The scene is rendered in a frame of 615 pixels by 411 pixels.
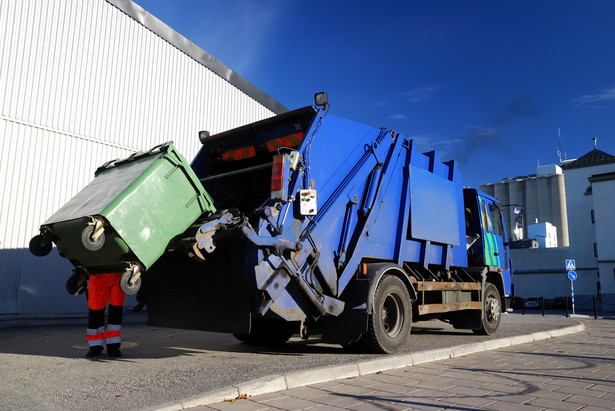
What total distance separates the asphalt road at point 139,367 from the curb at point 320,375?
6.5 inches

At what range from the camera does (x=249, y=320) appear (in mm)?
4617

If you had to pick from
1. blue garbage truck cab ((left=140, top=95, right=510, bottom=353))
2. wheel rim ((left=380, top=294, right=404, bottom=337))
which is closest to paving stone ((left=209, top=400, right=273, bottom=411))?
blue garbage truck cab ((left=140, top=95, right=510, bottom=353))

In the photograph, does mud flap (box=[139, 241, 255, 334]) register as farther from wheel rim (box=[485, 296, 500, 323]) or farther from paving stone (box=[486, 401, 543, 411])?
wheel rim (box=[485, 296, 500, 323])

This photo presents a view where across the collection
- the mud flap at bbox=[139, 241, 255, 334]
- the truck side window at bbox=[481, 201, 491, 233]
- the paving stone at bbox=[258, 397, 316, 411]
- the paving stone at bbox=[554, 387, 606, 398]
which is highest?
the truck side window at bbox=[481, 201, 491, 233]

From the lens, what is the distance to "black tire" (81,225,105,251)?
3967 mm

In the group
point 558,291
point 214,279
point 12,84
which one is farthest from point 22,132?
point 558,291

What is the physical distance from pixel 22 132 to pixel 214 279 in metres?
8.04

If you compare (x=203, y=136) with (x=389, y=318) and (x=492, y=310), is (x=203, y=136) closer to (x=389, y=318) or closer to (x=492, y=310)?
(x=389, y=318)

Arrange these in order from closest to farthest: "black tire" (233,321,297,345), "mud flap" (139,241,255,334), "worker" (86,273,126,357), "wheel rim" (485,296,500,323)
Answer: "mud flap" (139,241,255,334) → "worker" (86,273,126,357) → "black tire" (233,321,297,345) → "wheel rim" (485,296,500,323)

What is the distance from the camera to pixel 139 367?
4.69 m

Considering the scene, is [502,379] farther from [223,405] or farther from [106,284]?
[106,284]

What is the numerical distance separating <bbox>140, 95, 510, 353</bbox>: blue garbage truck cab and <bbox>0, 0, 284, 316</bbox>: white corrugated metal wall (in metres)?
6.17

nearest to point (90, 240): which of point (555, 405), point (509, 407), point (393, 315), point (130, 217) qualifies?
point (130, 217)

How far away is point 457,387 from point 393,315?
1895mm
